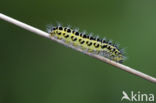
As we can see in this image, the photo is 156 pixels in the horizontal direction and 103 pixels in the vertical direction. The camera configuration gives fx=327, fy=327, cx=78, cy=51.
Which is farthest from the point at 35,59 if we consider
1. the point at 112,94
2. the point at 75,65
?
the point at 112,94

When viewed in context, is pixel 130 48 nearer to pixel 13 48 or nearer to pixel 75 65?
pixel 75 65

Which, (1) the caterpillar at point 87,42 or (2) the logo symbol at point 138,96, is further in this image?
(2) the logo symbol at point 138,96

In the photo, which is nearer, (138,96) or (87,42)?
(87,42)

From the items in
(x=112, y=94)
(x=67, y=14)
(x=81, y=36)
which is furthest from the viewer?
(x=67, y=14)

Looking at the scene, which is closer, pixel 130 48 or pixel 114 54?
pixel 114 54

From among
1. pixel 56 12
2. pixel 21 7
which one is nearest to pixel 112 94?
pixel 56 12

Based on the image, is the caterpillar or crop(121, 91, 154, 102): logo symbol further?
crop(121, 91, 154, 102): logo symbol

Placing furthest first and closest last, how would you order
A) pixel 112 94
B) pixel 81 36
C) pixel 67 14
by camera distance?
pixel 67 14 < pixel 112 94 < pixel 81 36

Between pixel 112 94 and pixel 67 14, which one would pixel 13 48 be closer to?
pixel 67 14

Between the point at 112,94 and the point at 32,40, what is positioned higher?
the point at 32,40

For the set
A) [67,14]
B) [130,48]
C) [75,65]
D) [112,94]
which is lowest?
[112,94]
